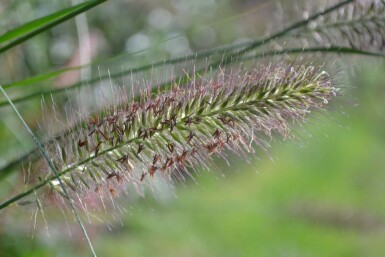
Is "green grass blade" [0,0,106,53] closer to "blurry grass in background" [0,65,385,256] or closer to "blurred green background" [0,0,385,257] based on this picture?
"blurred green background" [0,0,385,257]

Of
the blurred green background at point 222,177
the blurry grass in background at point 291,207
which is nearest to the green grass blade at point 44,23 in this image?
the blurred green background at point 222,177

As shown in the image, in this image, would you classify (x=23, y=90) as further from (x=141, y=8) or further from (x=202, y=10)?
(x=202, y=10)

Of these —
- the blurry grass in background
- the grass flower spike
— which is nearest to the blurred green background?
the blurry grass in background

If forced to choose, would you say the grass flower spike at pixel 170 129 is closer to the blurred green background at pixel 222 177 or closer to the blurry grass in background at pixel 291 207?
the blurred green background at pixel 222 177

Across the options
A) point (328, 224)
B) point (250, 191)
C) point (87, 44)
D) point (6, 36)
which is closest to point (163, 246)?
point (328, 224)

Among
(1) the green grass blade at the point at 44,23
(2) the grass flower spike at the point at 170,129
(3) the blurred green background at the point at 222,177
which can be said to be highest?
(3) the blurred green background at the point at 222,177

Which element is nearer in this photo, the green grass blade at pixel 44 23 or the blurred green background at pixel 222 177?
the green grass blade at pixel 44 23

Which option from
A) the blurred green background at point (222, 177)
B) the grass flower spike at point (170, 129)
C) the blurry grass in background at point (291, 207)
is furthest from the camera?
the blurry grass in background at point (291, 207)

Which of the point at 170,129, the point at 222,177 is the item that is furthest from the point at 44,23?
the point at 222,177

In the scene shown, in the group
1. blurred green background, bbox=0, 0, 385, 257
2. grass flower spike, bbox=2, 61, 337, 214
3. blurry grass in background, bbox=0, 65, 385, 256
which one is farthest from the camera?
blurry grass in background, bbox=0, 65, 385, 256
